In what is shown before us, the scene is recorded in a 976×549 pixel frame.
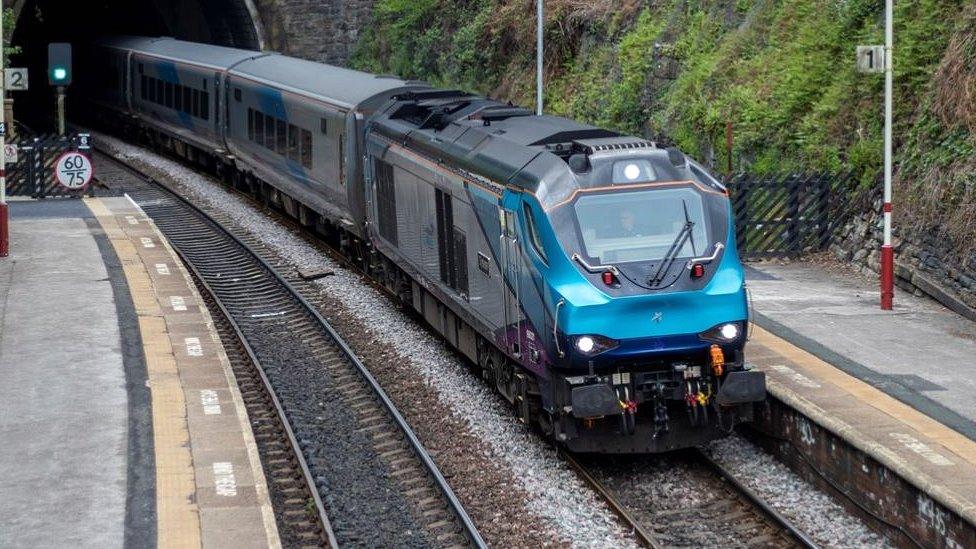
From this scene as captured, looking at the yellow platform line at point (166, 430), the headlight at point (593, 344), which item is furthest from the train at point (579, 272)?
the yellow platform line at point (166, 430)

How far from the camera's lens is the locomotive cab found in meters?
12.1

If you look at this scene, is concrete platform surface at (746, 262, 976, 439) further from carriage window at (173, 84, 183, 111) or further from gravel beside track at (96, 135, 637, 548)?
carriage window at (173, 84, 183, 111)

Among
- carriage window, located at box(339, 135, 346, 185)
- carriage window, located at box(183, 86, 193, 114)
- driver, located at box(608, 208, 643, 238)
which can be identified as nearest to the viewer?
driver, located at box(608, 208, 643, 238)

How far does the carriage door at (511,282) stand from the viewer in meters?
13.0

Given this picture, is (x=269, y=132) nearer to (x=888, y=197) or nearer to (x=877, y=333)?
(x=888, y=197)

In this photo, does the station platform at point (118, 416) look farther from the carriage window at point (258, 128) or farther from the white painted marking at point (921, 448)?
the carriage window at point (258, 128)

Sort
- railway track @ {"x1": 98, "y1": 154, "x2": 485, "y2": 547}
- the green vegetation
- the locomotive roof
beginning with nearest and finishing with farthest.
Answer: railway track @ {"x1": 98, "y1": 154, "x2": 485, "y2": 547} < the locomotive roof < the green vegetation

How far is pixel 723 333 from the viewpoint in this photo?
1243cm

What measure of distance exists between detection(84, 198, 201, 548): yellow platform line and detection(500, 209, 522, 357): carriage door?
309cm

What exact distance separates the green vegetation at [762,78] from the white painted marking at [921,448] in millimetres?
5600

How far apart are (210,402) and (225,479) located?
2614 millimetres

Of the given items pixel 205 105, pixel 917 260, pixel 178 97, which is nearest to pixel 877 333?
pixel 917 260

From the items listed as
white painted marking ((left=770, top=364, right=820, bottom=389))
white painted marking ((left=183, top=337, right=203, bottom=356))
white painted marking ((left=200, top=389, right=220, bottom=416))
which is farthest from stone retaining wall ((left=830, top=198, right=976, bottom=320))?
white painted marking ((left=183, top=337, right=203, bottom=356))

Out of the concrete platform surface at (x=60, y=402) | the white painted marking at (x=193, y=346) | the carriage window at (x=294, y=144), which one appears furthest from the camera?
the carriage window at (x=294, y=144)
